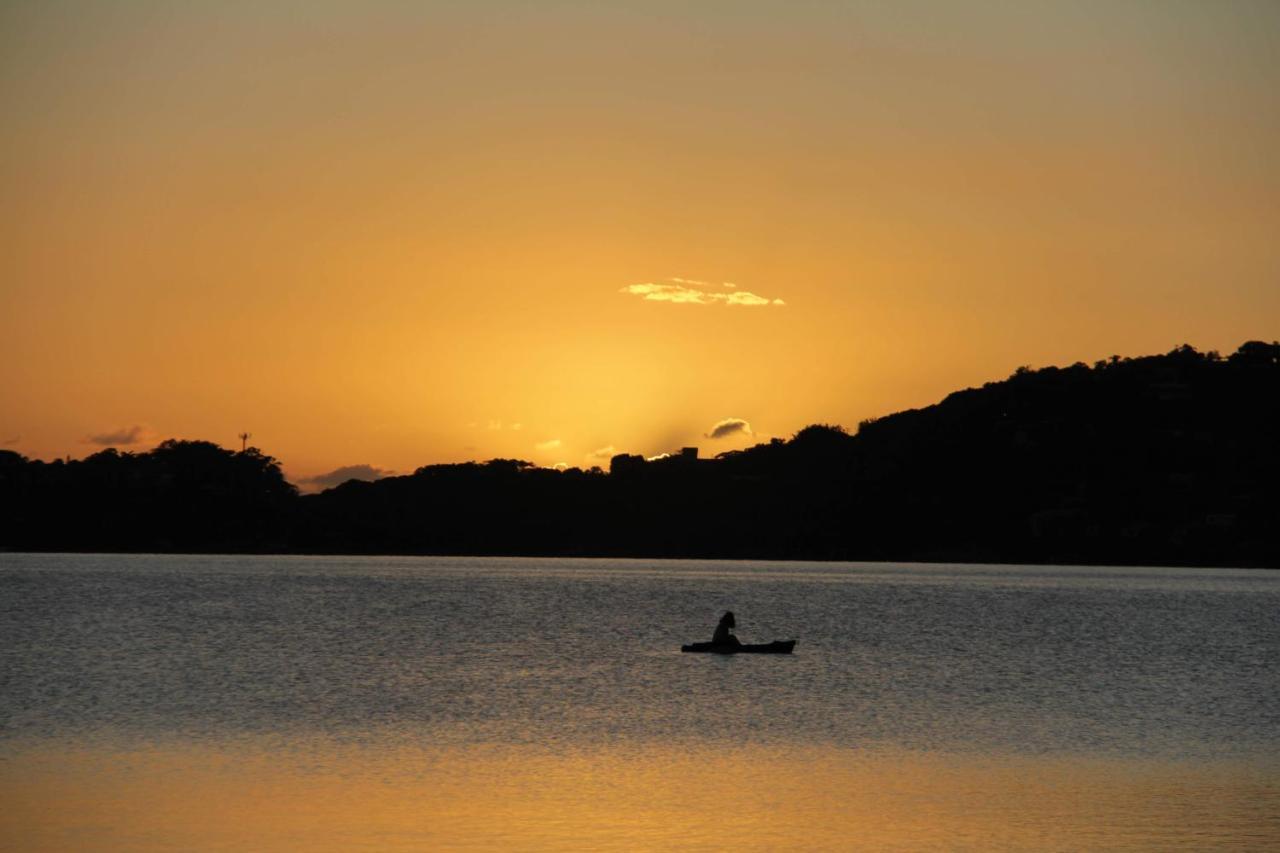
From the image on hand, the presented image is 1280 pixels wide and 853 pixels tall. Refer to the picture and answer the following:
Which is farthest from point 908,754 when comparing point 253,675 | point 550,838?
point 253,675

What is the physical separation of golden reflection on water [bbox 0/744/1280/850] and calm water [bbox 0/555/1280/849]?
10cm

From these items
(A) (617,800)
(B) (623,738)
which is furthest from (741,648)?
(A) (617,800)

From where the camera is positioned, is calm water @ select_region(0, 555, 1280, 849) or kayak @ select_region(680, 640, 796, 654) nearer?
calm water @ select_region(0, 555, 1280, 849)

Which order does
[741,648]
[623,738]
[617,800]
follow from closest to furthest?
[617,800]
[623,738]
[741,648]

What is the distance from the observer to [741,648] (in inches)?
2625

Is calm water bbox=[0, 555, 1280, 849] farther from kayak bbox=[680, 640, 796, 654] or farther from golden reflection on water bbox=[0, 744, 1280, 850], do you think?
kayak bbox=[680, 640, 796, 654]

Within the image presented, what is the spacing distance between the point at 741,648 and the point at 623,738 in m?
28.1

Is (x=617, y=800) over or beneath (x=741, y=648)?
beneath

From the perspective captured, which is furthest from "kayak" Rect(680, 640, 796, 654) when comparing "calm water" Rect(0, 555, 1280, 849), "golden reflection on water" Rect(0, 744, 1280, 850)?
"golden reflection on water" Rect(0, 744, 1280, 850)

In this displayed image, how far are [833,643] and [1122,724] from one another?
3488 centimetres

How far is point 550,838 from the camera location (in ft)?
84.4

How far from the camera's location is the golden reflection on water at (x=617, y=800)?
25859 millimetres

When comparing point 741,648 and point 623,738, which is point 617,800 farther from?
point 741,648

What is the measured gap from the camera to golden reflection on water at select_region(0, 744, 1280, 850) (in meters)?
25.9
